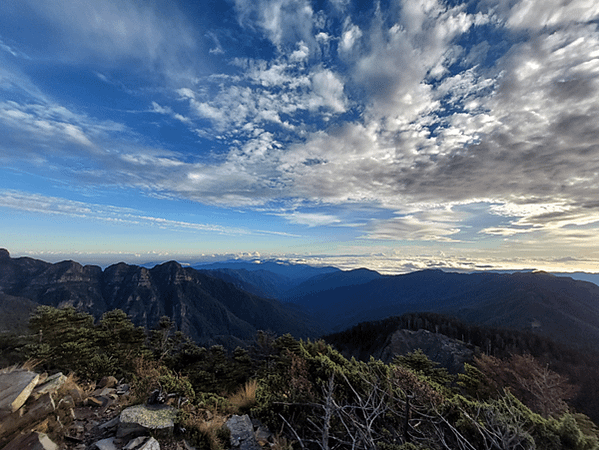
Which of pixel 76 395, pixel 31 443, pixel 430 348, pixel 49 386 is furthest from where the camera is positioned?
pixel 430 348

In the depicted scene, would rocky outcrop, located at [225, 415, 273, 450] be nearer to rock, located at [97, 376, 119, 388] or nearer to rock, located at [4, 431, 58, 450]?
rock, located at [4, 431, 58, 450]

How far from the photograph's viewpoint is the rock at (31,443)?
5078mm

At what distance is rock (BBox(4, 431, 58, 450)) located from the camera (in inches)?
200

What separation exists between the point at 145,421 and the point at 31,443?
6.95 ft

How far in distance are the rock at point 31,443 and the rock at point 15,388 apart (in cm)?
124

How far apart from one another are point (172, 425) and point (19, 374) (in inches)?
206

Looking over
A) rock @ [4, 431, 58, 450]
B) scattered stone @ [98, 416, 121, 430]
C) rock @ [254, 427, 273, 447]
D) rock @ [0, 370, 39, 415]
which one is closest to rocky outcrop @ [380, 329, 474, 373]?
rock @ [254, 427, 273, 447]

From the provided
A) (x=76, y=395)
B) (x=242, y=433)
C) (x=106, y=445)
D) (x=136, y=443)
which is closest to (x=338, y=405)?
(x=242, y=433)

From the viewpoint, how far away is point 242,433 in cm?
717

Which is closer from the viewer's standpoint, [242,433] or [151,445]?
[151,445]

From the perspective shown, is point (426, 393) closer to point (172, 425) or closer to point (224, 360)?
point (172, 425)

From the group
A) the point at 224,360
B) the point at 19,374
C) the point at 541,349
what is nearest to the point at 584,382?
the point at 541,349

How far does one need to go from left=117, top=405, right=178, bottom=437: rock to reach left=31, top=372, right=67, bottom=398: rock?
8.81 ft

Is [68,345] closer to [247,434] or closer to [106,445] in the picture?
[106,445]
